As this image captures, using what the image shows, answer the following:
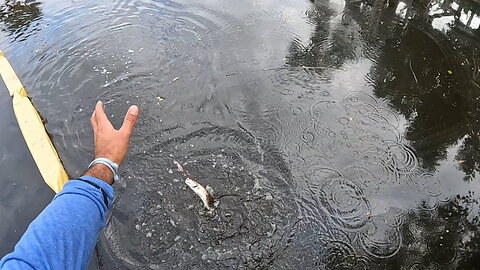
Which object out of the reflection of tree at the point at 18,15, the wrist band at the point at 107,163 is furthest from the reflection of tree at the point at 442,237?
the reflection of tree at the point at 18,15

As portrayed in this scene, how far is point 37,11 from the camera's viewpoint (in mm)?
6500

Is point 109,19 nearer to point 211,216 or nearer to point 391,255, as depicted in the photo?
point 211,216

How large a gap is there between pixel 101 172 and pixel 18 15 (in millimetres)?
6060

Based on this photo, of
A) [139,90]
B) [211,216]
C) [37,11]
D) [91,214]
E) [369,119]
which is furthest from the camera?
[37,11]

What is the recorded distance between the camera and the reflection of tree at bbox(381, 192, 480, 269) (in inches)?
132

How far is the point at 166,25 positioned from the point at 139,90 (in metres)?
1.63

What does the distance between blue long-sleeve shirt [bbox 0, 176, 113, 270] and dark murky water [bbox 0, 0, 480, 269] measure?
191cm

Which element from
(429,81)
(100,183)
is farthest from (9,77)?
(429,81)

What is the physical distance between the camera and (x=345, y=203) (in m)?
3.76

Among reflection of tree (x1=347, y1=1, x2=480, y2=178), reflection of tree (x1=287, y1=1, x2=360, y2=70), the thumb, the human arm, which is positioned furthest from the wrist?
reflection of tree (x1=287, y1=1, x2=360, y2=70)

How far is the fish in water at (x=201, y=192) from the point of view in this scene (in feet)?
11.8

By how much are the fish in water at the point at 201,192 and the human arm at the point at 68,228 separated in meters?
1.79

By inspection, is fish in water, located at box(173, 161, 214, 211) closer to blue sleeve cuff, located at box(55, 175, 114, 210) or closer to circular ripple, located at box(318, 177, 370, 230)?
circular ripple, located at box(318, 177, 370, 230)

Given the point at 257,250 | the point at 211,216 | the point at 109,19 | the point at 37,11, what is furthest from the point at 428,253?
the point at 37,11
